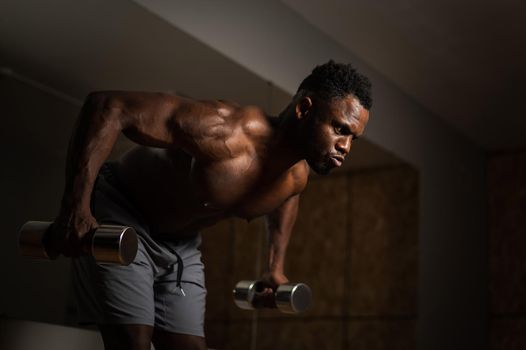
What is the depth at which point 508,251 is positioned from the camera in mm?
4852

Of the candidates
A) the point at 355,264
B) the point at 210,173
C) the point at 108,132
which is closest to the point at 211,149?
the point at 210,173

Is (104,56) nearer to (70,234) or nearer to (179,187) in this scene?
(179,187)

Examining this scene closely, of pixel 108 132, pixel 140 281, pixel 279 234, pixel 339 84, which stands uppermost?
pixel 339 84

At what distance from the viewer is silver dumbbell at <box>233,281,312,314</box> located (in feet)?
7.55

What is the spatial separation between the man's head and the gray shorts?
441mm

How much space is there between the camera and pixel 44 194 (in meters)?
2.84

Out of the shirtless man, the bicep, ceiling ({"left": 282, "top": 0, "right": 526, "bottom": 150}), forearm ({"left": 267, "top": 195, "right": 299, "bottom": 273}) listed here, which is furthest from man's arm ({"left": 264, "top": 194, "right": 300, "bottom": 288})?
ceiling ({"left": 282, "top": 0, "right": 526, "bottom": 150})

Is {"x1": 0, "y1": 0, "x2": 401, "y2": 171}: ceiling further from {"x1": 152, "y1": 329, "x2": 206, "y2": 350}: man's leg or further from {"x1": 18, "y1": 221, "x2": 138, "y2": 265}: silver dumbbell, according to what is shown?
{"x1": 18, "y1": 221, "x2": 138, "y2": 265}: silver dumbbell

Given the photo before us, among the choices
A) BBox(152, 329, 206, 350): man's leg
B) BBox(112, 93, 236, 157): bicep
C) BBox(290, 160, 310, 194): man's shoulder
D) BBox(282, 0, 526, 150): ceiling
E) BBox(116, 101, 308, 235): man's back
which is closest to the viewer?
BBox(112, 93, 236, 157): bicep

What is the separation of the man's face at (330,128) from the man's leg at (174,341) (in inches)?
22.2

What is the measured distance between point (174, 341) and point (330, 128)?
0.69m

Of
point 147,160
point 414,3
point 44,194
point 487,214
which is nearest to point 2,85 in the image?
point 44,194

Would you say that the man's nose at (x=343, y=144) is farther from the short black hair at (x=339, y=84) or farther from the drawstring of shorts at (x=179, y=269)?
the drawstring of shorts at (x=179, y=269)

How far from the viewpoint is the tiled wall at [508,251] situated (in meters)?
4.75
